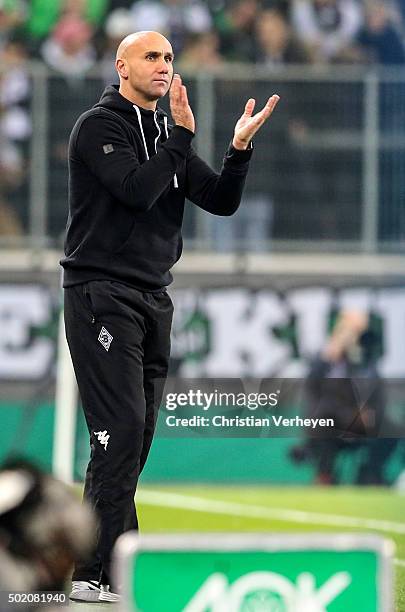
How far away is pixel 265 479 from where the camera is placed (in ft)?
30.3

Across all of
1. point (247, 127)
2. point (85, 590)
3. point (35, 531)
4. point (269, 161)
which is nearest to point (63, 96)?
point (269, 161)

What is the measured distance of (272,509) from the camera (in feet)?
31.2

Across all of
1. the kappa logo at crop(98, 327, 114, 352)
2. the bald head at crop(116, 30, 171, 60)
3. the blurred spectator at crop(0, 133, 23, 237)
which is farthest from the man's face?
the blurred spectator at crop(0, 133, 23, 237)

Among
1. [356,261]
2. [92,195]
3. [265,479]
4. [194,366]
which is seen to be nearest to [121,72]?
[92,195]

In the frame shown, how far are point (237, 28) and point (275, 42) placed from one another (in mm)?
274

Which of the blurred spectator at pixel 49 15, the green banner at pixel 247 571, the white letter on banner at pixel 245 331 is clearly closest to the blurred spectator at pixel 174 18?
the blurred spectator at pixel 49 15

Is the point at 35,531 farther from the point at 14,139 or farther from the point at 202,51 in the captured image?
the point at 202,51

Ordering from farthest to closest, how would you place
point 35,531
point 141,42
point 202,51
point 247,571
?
point 202,51 → point 141,42 → point 247,571 → point 35,531

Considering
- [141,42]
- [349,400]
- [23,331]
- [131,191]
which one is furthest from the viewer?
[23,331]

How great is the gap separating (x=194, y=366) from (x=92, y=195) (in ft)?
17.0

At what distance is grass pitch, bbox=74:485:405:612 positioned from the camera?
8.52 m

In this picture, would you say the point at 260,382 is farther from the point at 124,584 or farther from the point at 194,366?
the point at 124,584

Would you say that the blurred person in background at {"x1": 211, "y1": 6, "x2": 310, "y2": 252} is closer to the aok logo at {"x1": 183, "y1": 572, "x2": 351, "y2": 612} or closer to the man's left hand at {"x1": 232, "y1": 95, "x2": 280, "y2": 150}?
the man's left hand at {"x1": 232, "y1": 95, "x2": 280, "y2": 150}

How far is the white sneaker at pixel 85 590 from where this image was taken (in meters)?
5.22
